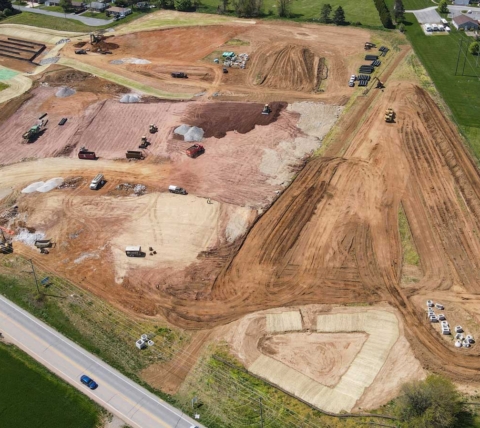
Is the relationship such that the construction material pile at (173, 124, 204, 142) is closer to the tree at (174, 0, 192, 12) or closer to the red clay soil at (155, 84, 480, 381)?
the red clay soil at (155, 84, 480, 381)

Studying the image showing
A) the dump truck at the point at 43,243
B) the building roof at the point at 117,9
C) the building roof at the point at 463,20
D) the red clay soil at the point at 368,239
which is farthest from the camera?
the building roof at the point at 117,9

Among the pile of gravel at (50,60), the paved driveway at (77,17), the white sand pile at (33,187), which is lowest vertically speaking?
the white sand pile at (33,187)

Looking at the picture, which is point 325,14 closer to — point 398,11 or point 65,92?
point 398,11

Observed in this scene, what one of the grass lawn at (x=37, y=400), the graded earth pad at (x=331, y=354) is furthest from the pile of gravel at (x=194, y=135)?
the grass lawn at (x=37, y=400)

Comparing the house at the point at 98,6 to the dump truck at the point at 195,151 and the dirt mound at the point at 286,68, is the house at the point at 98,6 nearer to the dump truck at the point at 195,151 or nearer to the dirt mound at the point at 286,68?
the dirt mound at the point at 286,68

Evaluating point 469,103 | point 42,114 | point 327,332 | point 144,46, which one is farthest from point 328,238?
point 144,46
